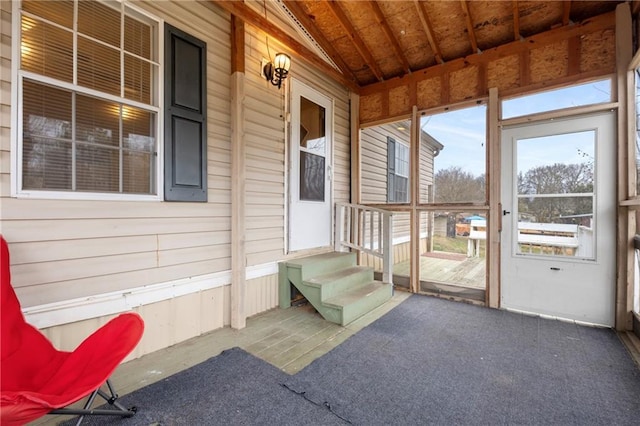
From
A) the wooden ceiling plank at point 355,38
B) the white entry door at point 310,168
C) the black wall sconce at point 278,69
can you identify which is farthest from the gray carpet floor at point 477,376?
the wooden ceiling plank at point 355,38

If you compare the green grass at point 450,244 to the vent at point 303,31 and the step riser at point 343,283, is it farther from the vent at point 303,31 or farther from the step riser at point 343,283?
the vent at point 303,31

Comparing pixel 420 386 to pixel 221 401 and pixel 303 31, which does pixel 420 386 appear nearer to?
pixel 221 401

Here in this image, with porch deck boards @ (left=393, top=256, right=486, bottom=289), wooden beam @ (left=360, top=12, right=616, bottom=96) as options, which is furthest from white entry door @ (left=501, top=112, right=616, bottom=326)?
wooden beam @ (left=360, top=12, right=616, bottom=96)

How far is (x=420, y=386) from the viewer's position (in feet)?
6.49

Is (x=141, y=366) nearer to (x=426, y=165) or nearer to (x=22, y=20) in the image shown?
(x=22, y=20)

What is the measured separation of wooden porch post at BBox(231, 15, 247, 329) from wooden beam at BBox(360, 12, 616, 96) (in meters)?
2.42

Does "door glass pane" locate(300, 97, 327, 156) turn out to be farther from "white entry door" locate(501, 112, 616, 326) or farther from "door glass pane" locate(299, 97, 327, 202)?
"white entry door" locate(501, 112, 616, 326)

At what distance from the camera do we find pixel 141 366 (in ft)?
7.22

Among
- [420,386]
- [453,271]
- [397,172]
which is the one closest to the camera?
[420,386]

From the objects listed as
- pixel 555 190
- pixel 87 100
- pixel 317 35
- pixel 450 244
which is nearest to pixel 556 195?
pixel 555 190

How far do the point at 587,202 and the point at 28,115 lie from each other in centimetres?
491

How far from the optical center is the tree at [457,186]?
3.77 metres

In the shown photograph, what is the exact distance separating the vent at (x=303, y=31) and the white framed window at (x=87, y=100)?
5.59ft

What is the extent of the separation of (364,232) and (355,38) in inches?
109
